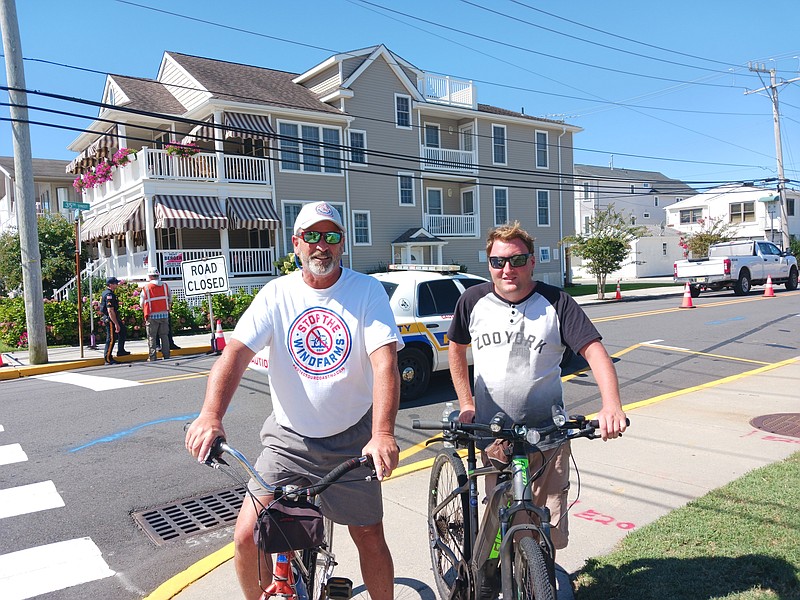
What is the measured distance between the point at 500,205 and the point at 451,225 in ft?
12.3

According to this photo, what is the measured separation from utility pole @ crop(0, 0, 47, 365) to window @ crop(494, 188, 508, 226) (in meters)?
22.9

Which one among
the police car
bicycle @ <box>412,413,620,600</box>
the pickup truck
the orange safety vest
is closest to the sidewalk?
bicycle @ <box>412,413,620,600</box>

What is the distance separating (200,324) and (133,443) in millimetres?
12570

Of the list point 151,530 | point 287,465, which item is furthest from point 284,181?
point 287,465

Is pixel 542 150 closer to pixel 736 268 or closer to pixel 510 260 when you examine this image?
pixel 736 268

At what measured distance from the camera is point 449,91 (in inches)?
1239

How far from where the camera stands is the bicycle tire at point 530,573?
2344 mm

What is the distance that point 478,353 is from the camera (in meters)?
3.18

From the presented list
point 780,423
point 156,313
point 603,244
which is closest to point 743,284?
point 603,244

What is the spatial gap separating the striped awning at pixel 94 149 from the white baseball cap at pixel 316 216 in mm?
21455

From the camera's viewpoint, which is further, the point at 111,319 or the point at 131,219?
the point at 131,219

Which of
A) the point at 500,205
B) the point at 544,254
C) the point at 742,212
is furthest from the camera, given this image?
the point at 742,212

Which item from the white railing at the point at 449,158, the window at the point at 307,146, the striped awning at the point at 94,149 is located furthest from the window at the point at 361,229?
the striped awning at the point at 94,149

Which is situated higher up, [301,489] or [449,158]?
[449,158]
